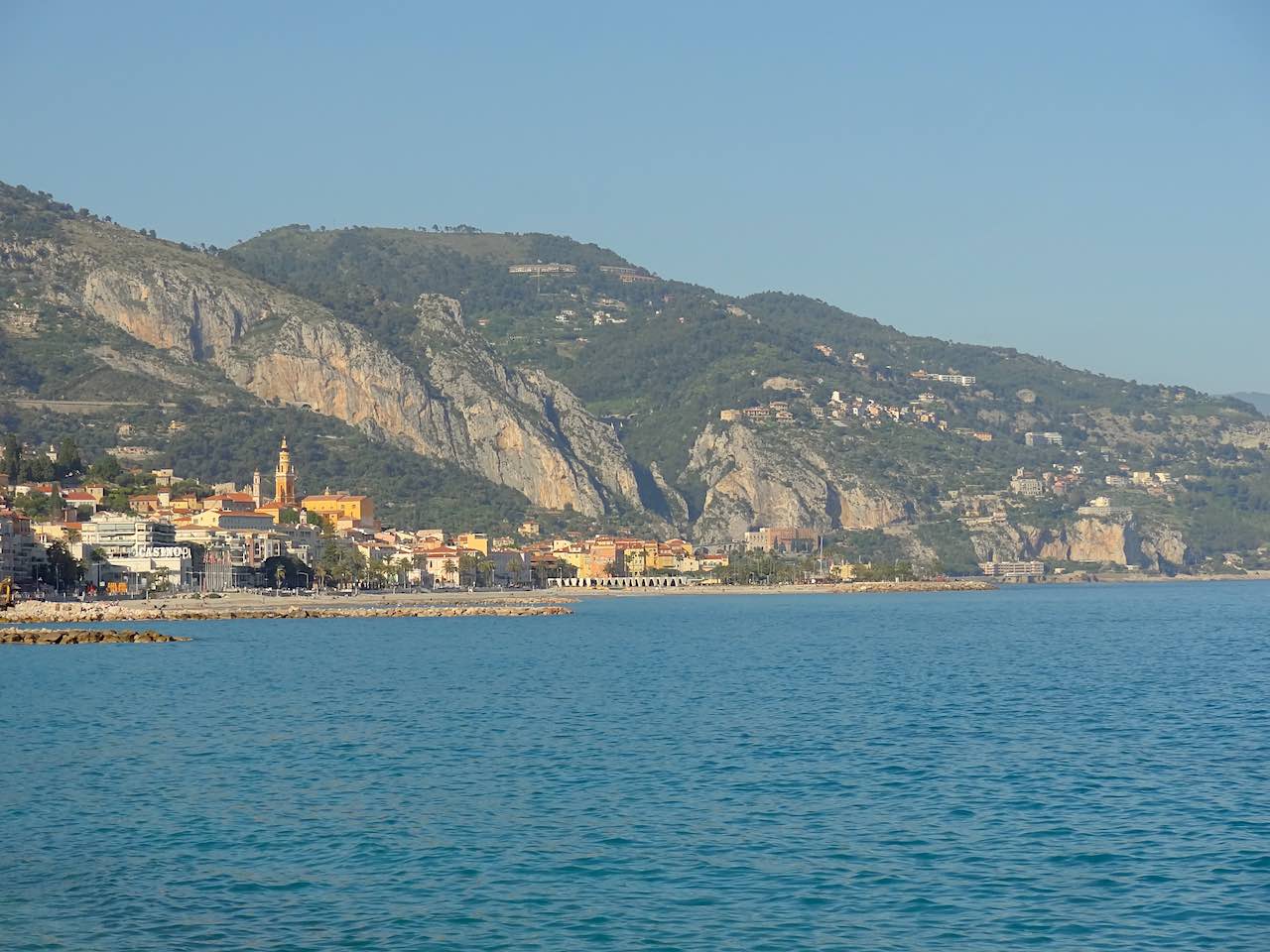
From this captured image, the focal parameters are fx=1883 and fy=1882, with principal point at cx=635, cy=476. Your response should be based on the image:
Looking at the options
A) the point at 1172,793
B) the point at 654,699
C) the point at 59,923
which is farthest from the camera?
the point at 654,699

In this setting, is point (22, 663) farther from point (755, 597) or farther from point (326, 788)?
point (755, 597)

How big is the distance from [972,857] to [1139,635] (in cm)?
6334

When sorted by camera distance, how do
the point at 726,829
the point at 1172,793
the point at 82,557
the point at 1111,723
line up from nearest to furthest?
the point at 726,829 → the point at 1172,793 → the point at 1111,723 → the point at 82,557

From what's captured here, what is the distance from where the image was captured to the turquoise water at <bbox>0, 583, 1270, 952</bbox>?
21.4 meters

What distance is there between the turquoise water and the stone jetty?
76.5 ft

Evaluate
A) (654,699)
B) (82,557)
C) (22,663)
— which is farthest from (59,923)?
(82,557)

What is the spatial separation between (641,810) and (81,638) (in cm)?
5771

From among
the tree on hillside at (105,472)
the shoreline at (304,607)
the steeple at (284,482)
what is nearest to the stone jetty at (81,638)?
the shoreline at (304,607)

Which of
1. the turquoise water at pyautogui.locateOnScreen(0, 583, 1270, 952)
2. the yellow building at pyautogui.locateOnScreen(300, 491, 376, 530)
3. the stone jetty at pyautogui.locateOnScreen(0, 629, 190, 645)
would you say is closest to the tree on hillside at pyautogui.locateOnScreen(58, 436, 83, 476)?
the yellow building at pyautogui.locateOnScreen(300, 491, 376, 530)

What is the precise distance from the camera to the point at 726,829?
26797 mm

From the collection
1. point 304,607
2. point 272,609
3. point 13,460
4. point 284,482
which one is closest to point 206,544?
point 13,460

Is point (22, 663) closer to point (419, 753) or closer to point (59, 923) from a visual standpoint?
point (419, 753)

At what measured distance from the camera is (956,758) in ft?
112

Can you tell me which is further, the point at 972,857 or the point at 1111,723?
the point at 1111,723
